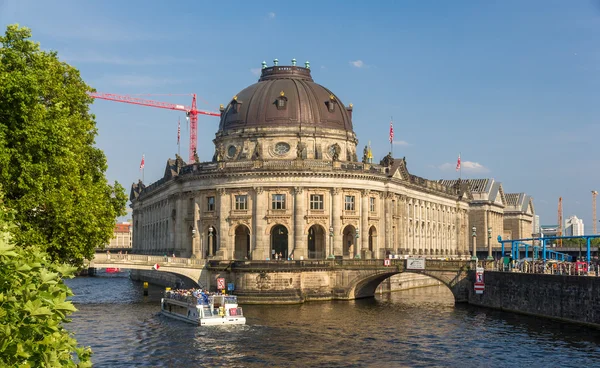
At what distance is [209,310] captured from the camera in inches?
2633

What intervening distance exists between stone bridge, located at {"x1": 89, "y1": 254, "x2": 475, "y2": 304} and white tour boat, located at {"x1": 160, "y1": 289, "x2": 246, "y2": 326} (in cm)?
1489

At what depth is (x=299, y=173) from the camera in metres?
97.9

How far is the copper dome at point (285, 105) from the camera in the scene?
4267 inches

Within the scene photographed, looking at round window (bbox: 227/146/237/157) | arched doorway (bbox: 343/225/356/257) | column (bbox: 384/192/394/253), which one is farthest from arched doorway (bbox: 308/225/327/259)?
round window (bbox: 227/146/237/157)

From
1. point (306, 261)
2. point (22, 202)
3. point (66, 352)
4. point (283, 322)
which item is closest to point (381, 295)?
point (306, 261)

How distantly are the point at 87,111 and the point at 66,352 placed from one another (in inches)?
1277

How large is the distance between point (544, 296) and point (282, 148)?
162ft

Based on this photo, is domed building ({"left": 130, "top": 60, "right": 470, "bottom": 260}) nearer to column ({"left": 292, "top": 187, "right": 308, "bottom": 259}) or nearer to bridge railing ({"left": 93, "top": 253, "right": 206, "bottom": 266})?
column ({"left": 292, "top": 187, "right": 308, "bottom": 259})

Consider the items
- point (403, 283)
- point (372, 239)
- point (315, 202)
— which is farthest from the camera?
point (403, 283)

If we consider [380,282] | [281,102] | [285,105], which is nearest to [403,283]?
[380,282]

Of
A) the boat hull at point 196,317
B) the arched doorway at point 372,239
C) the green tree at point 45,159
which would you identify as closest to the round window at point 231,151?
the arched doorway at point 372,239

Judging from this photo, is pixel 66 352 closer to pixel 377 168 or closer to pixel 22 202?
pixel 22 202

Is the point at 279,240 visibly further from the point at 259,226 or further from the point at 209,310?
the point at 209,310

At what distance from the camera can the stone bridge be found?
8362cm
